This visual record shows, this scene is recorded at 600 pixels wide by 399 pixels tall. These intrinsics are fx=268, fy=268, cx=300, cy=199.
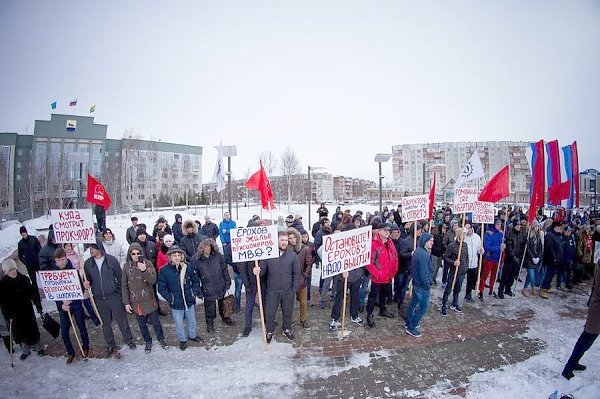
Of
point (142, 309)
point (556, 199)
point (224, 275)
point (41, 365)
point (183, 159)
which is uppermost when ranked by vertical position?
point (183, 159)

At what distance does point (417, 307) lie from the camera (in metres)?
5.66

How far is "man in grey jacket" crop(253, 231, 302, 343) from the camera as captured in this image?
5.50 meters

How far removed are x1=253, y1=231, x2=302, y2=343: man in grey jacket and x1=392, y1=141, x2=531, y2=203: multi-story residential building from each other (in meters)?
72.9

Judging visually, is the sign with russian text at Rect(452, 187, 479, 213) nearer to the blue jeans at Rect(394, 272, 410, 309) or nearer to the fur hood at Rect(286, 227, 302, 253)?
the blue jeans at Rect(394, 272, 410, 309)

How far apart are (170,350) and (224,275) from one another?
5.56ft

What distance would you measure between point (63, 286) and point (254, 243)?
3.48 meters

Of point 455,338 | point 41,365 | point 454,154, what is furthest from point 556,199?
point 454,154

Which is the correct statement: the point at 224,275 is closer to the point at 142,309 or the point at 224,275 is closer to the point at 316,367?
the point at 142,309

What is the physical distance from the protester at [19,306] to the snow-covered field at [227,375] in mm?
322

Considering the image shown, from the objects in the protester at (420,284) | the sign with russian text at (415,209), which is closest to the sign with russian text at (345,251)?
the protester at (420,284)

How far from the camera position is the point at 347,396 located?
4.05 metres

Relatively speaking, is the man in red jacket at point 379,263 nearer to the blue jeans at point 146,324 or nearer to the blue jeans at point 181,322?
the blue jeans at point 181,322

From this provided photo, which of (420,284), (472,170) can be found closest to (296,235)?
(420,284)

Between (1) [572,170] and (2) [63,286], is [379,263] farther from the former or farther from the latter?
(1) [572,170]
